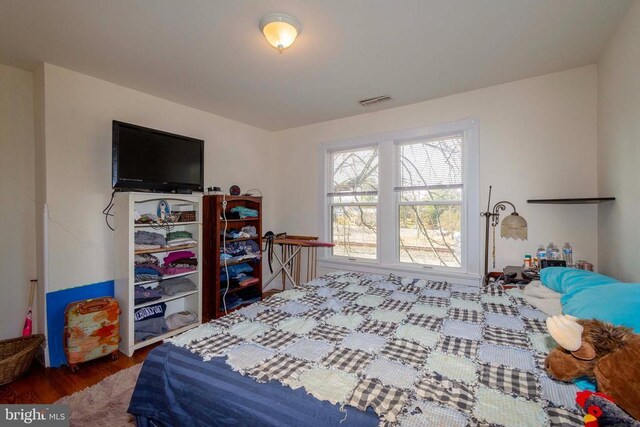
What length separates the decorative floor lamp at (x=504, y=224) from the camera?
99.3 inches

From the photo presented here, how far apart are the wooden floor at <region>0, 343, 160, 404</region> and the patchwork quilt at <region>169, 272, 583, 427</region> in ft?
4.94

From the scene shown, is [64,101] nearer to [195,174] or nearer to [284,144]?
[195,174]

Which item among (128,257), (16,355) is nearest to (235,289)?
(128,257)

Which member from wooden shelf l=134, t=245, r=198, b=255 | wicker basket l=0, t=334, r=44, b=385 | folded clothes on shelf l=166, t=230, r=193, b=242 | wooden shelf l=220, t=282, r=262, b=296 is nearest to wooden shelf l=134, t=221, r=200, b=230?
folded clothes on shelf l=166, t=230, r=193, b=242

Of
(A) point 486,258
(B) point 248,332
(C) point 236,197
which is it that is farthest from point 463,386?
(C) point 236,197

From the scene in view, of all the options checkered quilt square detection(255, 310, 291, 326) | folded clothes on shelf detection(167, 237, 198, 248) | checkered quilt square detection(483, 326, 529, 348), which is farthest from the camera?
folded clothes on shelf detection(167, 237, 198, 248)

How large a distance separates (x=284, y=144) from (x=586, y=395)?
161 inches

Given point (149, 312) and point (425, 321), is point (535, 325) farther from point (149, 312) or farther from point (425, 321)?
point (149, 312)

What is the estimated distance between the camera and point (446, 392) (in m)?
Result: 0.94

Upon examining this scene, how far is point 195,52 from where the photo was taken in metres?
2.16

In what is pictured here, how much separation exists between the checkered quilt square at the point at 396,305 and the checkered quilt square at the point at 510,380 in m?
0.71

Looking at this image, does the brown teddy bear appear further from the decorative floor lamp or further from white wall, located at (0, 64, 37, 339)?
white wall, located at (0, 64, 37, 339)

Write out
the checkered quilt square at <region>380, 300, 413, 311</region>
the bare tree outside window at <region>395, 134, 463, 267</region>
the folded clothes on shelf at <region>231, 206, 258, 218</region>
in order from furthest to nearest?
the folded clothes on shelf at <region>231, 206, 258, 218</region>
the bare tree outside window at <region>395, 134, 463, 267</region>
the checkered quilt square at <region>380, 300, 413, 311</region>

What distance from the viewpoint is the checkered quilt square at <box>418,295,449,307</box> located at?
6.11 feet
